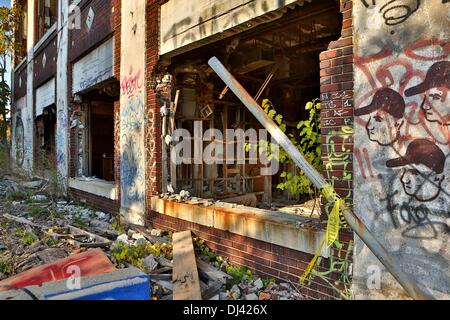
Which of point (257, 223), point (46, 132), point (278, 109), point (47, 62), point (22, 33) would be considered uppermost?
point (22, 33)

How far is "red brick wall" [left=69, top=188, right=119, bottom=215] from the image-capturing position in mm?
7160

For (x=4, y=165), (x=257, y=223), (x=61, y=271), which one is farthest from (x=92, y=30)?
(x=4, y=165)

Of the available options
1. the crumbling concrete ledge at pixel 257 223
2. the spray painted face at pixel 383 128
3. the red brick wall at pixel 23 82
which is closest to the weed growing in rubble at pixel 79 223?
the crumbling concrete ledge at pixel 257 223

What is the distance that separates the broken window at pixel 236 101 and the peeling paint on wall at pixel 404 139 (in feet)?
5.50

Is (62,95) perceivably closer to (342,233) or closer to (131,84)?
(131,84)

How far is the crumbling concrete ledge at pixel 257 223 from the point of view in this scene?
3439 millimetres

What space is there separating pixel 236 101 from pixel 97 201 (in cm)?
408

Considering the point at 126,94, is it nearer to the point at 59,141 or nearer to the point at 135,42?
the point at 135,42

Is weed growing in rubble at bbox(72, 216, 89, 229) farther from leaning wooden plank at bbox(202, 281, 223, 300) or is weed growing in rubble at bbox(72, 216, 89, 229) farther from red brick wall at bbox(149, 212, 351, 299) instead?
leaning wooden plank at bbox(202, 281, 223, 300)

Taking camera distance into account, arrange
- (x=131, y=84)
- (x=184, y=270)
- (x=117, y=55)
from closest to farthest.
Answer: (x=184, y=270)
(x=131, y=84)
(x=117, y=55)

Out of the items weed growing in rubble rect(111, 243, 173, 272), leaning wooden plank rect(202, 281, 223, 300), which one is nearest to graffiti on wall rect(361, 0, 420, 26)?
leaning wooden plank rect(202, 281, 223, 300)

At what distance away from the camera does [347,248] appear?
10.0 feet

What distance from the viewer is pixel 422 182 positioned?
2.62 meters

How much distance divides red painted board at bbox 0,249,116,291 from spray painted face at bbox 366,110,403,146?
2812 mm
